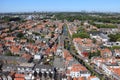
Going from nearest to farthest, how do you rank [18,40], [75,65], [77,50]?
[75,65]
[77,50]
[18,40]

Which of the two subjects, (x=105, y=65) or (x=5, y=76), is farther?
(x=105, y=65)

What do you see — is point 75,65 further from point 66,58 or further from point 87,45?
point 87,45

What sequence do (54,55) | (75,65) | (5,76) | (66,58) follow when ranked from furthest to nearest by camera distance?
(54,55), (66,58), (75,65), (5,76)

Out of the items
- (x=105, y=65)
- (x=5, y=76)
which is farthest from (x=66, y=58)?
(x=5, y=76)

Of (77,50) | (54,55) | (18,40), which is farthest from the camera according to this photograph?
(18,40)

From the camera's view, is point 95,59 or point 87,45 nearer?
point 95,59

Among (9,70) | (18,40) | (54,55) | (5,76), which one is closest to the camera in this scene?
(5,76)

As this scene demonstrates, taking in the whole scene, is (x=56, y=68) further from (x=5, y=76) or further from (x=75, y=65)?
(x=5, y=76)

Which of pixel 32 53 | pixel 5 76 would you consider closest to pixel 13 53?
pixel 32 53
